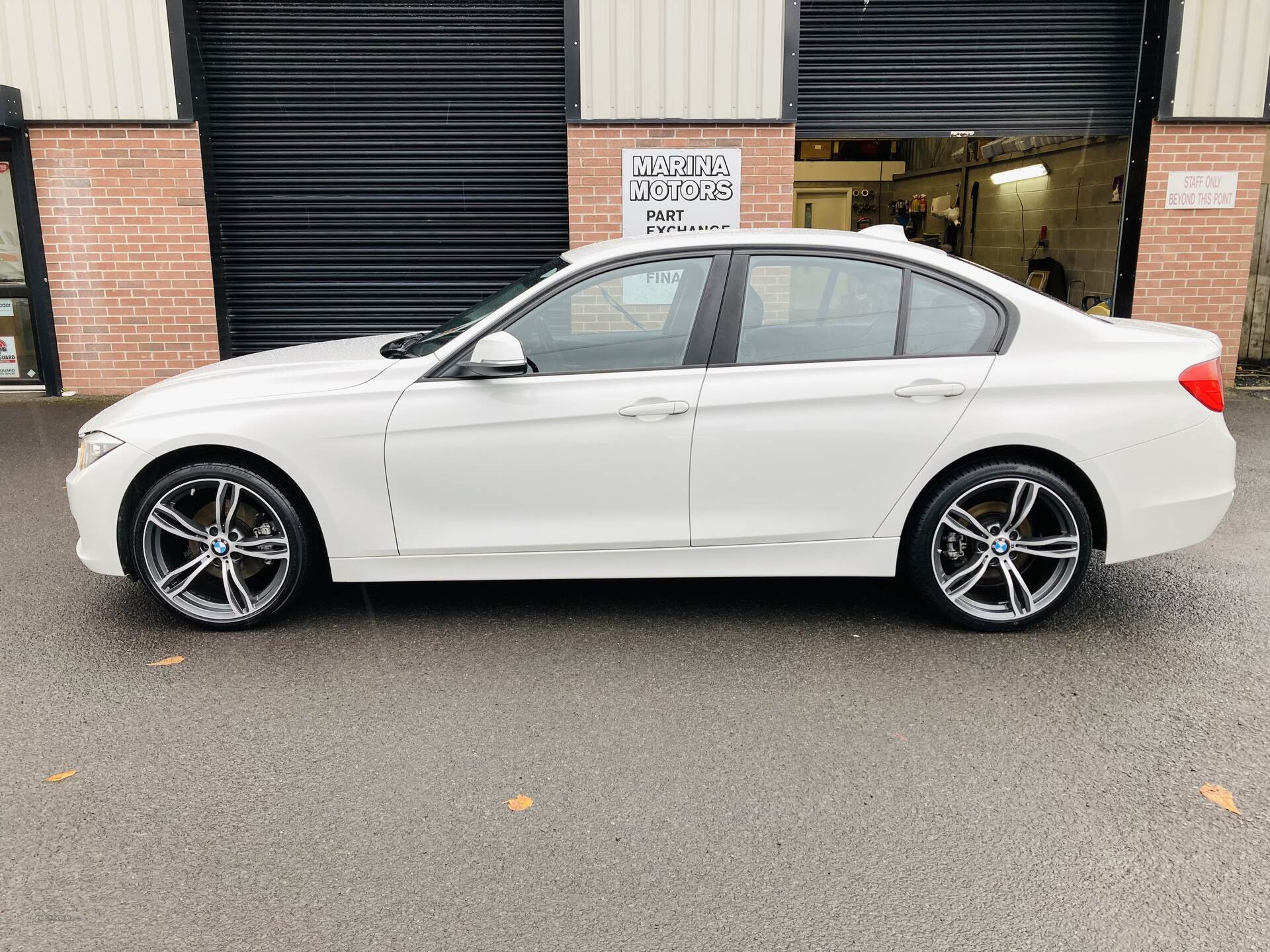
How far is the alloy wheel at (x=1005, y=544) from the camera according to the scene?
4.38 metres

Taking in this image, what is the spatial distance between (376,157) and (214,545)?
6.48 meters

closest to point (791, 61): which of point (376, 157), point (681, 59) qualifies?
point (681, 59)

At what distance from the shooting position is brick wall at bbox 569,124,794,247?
31.4 feet

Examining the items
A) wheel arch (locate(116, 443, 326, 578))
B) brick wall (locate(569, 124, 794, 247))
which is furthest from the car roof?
brick wall (locate(569, 124, 794, 247))

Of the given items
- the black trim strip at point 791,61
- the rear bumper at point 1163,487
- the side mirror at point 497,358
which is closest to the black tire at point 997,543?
the rear bumper at point 1163,487

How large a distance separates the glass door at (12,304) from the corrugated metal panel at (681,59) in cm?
535

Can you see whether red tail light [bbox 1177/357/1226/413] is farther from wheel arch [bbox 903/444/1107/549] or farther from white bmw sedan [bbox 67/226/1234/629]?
wheel arch [bbox 903/444/1107/549]

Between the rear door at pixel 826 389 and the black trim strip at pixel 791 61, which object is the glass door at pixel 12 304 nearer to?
→ the black trim strip at pixel 791 61

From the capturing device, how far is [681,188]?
31.7ft

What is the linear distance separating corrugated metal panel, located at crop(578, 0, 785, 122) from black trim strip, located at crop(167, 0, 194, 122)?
3463 mm

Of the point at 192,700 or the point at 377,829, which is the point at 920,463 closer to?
the point at 377,829

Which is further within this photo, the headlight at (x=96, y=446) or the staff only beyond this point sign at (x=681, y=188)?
the staff only beyond this point sign at (x=681, y=188)

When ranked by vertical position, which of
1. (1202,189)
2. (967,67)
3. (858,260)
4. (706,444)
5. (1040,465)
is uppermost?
(967,67)

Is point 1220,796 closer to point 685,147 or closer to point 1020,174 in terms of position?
point 685,147
